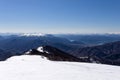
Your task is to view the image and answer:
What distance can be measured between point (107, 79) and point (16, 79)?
7.94 meters

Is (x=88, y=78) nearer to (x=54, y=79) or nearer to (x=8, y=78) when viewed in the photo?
(x=54, y=79)

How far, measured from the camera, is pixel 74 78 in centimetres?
1748

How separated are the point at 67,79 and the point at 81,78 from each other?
1310 mm

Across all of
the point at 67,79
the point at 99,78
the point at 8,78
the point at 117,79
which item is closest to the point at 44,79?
the point at 67,79

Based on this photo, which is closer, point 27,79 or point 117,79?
point 27,79

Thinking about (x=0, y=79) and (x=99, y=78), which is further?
(x=99, y=78)

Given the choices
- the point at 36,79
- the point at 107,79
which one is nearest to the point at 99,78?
the point at 107,79

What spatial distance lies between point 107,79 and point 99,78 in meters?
0.70

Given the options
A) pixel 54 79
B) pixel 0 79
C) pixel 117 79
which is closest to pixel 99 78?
pixel 117 79

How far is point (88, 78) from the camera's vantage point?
17.7m

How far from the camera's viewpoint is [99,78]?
1789cm

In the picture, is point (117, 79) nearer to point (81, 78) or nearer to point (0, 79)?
point (81, 78)

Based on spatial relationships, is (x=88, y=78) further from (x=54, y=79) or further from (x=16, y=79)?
(x=16, y=79)

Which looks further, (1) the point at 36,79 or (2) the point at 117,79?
(2) the point at 117,79
